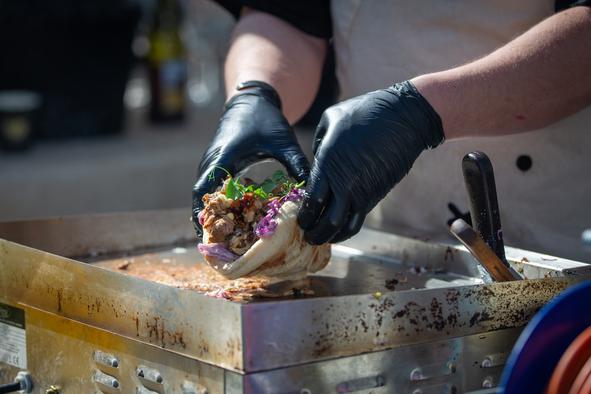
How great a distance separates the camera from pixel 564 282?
1.54 meters

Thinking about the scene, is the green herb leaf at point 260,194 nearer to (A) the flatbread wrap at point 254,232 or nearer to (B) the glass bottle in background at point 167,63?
(A) the flatbread wrap at point 254,232

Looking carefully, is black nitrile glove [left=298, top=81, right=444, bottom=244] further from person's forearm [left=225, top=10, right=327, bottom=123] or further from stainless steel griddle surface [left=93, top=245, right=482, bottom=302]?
person's forearm [left=225, top=10, right=327, bottom=123]

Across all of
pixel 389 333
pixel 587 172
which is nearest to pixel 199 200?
pixel 389 333

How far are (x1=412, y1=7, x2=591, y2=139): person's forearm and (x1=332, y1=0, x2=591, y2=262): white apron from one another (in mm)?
189

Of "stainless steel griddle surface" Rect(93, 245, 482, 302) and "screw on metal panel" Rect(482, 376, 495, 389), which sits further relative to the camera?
"stainless steel griddle surface" Rect(93, 245, 482, 302)

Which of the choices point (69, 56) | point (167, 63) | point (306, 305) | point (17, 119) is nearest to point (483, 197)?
point (306, 305)

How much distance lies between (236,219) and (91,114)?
153 inches

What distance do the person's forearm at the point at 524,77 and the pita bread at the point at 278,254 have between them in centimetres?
33

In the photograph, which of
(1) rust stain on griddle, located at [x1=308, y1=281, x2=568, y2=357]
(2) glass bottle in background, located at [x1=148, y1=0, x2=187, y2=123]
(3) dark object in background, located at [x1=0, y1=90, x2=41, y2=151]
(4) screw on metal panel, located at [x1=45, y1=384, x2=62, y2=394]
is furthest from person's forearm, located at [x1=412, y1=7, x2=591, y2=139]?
(2) glass bottle in background, located at [x1=148, y1=0, x2=187, y2=123]

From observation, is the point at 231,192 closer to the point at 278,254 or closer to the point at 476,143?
the point at 278,254

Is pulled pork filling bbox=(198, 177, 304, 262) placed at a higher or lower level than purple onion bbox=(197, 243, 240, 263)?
higher

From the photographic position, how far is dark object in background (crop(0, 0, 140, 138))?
512 centimetres

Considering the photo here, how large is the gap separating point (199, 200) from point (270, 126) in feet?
0.69

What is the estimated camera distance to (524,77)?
1802 mm
